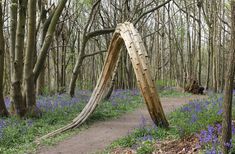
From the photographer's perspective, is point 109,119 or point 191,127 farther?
point 109,119

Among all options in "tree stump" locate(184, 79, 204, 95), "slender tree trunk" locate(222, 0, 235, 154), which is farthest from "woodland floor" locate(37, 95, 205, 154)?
"tree stump" locate(184, 79, 204, 95)

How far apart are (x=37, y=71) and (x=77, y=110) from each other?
223 centimetres

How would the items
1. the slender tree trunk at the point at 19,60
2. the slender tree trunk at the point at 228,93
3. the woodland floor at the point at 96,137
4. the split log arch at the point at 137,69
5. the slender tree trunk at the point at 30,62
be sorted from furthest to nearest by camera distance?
the slender tree trunk at the point at 30,62, the slender tree trunk at the point at 19,60, the split log arch at the point at 137,69, the woodland floor at the point at 96,137, the slender tree trunk at the point at 228,93

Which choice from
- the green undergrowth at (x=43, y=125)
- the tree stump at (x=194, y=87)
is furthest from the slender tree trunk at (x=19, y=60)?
the tree stump at (x=194, y=87)

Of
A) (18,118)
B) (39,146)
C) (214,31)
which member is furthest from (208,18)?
(39,146)

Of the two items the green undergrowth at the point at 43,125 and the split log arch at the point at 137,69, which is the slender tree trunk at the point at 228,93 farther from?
the green undergrowth at the point at 43,125

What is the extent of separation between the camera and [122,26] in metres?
9.58

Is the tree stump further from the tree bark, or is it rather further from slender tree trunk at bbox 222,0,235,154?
slender tree trunk at bbox 222,0,235,154

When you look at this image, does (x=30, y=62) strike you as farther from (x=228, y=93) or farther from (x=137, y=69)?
(x=228, y=93)

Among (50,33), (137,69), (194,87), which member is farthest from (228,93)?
(194,87)

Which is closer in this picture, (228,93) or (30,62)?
(228,93)

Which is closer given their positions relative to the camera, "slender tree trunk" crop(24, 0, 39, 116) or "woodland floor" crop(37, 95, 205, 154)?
"woodland floor" crop(37, 95, 205, 154)

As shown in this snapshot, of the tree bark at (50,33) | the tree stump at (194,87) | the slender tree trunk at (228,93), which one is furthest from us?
the tree stump at (194,87)

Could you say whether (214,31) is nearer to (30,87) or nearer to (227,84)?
(30,87)
